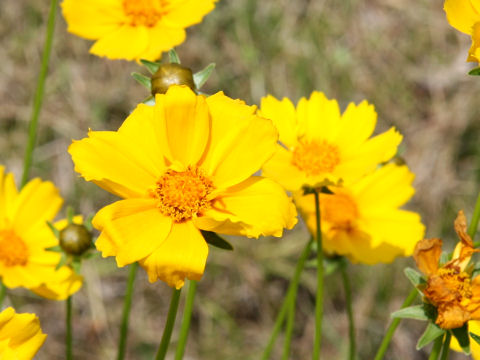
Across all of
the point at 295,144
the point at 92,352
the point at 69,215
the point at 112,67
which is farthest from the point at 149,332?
the point at 295,144

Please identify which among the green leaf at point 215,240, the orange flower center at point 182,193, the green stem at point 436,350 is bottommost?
the green stem at point 436,350

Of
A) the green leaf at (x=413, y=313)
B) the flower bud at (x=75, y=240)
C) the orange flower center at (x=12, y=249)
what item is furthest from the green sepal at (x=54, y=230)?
the green leaf at (x=413, y=313)

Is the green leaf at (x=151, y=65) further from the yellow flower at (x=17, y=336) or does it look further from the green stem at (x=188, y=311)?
the yellow flower at (x=17, y=336)

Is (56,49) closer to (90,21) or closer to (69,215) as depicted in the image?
(90,21)

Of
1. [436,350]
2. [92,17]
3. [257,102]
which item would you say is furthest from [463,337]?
[257,102]

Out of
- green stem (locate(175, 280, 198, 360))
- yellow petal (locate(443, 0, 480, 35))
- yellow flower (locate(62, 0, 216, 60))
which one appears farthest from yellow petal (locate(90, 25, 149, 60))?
yellow petal (locate(443, 0, 480, 35))

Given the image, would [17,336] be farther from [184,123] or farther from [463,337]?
[463,337]

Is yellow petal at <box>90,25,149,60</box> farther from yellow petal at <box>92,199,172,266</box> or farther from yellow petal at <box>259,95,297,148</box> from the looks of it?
yellow petal at <box>92,199,172,266</box>
